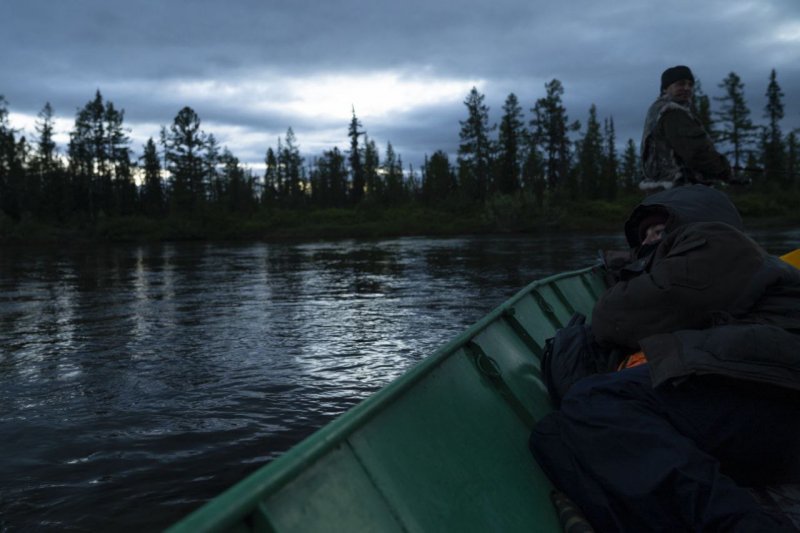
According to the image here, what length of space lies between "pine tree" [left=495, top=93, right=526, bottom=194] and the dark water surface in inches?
2111

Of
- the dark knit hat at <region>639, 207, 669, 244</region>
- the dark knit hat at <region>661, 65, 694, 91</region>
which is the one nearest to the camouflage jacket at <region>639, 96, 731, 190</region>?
the dark knit hat at <region>661, 65, 694, 91</region>

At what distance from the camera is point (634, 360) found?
2518 mm

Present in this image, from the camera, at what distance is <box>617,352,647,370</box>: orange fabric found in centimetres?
246

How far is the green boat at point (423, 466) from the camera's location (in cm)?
135

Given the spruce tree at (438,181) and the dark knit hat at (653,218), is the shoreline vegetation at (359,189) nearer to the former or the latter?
the spruce tree at (438,181)

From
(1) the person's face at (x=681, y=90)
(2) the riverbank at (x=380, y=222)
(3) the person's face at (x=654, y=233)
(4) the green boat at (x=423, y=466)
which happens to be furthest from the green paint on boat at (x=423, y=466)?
(2) the riverbank at (x=380, y=222)

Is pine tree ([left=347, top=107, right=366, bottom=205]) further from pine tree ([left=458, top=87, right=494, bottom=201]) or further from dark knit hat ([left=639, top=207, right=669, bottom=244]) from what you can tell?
dark knit hat ([left=639, top=207, right=669, bottom=244])

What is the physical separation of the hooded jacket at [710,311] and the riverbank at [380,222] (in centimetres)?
4807

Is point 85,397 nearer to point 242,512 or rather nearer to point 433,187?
point 242,512

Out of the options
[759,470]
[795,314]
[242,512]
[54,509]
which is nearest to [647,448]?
[759,470]

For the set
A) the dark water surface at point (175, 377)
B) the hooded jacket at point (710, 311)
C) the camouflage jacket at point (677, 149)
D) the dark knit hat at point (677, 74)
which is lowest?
the dark water surface at point (175, 377)

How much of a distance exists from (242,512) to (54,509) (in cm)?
310

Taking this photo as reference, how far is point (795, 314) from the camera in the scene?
221 centimetres

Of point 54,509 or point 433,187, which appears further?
point 433,187
